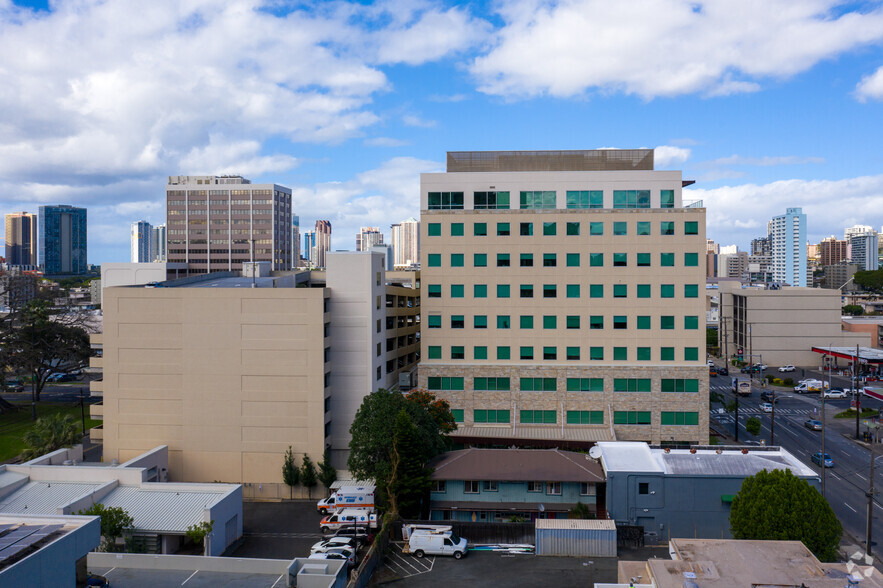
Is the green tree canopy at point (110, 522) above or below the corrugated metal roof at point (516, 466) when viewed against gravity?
below

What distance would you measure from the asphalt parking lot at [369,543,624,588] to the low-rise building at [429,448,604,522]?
5565mm

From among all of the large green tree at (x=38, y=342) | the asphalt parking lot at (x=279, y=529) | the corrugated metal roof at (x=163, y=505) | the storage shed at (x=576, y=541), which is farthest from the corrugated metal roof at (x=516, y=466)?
the large green tree at (x=38, y=342)

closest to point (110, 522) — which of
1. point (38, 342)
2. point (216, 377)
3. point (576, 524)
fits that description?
point (216, 377)

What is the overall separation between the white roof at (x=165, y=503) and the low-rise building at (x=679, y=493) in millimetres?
26177

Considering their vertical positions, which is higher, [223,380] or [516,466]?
[223,380]

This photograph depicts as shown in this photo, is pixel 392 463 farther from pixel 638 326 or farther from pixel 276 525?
pixel 638 326

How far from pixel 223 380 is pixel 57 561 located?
26.6 m

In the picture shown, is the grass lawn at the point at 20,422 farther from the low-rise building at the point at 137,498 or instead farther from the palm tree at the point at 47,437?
the low-rise building at the point at 137,498

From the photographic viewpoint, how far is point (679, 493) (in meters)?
39.7

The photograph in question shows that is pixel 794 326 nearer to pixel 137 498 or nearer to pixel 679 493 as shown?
pixel 679 493

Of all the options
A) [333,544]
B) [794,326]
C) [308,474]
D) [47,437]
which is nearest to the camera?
[333,544]

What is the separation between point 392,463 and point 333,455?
11.4m

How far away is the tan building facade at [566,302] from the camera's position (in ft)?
185

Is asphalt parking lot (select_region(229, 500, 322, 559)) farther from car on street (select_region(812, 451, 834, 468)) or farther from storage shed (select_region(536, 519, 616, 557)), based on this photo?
car on street (select_region(812, 451, 834, 468))
